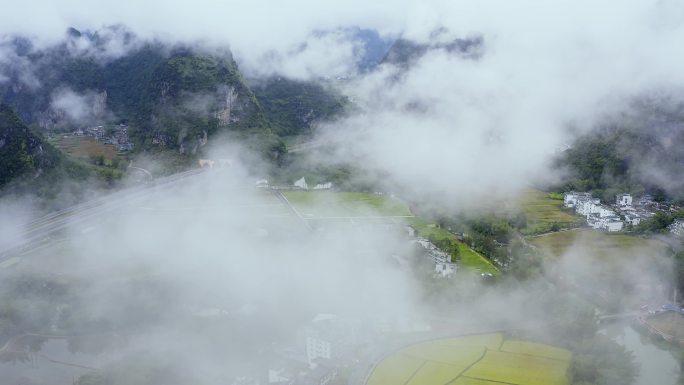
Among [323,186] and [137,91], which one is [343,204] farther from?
[137,91]

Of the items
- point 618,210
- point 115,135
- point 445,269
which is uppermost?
point 445,269

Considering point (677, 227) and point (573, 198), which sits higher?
point (677, 227)

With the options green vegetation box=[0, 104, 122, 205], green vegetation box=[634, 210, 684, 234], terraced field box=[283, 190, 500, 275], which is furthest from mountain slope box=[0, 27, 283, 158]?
green vegetation box=[634, 210, 684, 234]

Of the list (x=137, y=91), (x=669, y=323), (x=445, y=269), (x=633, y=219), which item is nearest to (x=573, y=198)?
(x=633, y=219)

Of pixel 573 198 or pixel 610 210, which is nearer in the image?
pixel 610 210

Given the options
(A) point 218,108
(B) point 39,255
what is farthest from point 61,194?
(A) point 218,108

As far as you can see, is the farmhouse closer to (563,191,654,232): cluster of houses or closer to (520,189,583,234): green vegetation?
(563,191,654,232): cluster of houses

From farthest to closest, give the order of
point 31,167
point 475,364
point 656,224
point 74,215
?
point 31,167 < point 656,224 < point 74,215 < point 475,364

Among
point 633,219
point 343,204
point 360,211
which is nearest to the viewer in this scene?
point 633,219
